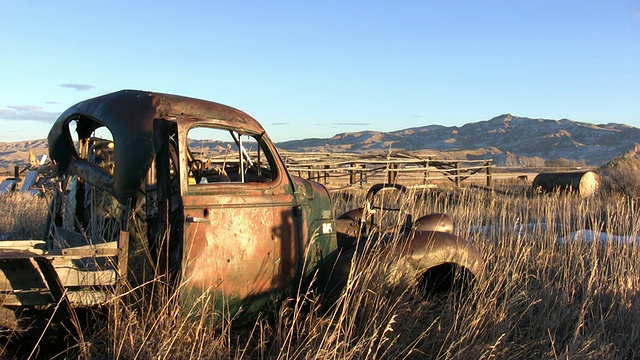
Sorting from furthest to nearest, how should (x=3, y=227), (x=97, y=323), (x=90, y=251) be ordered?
(x=3, y=227) → (x=97, y=323) → (x=90, y=251)

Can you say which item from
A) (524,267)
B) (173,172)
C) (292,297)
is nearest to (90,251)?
(173,172)

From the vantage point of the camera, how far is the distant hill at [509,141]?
85.4 metres

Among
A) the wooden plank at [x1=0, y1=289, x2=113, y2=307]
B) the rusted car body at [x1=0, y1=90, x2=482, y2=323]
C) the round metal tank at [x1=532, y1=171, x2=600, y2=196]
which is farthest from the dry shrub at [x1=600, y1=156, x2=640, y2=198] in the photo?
the wooden plank at [x1=0, y1=289, x2=113, y2=307]

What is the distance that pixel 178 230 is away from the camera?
3775 mm

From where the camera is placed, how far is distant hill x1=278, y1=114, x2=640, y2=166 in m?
85.4

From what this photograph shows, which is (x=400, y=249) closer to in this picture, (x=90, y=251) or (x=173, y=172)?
(x=173, y=172)

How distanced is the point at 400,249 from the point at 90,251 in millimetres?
2328

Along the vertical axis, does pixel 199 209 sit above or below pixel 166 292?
above

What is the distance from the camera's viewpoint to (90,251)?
336 cm

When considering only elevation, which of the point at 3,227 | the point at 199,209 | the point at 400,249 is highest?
the point at 199,209

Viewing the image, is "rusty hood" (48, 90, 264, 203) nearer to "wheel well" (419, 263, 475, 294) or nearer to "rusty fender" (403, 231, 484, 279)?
"rusty fender" (403, 231, 484, 279)

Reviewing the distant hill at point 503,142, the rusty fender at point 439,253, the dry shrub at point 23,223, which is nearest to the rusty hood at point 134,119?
the rusty fender at point 439,253

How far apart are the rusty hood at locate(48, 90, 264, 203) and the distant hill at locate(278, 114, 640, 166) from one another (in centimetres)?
7097

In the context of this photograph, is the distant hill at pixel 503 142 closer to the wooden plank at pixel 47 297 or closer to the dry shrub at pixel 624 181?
the dry shrub at pixel 624 181
